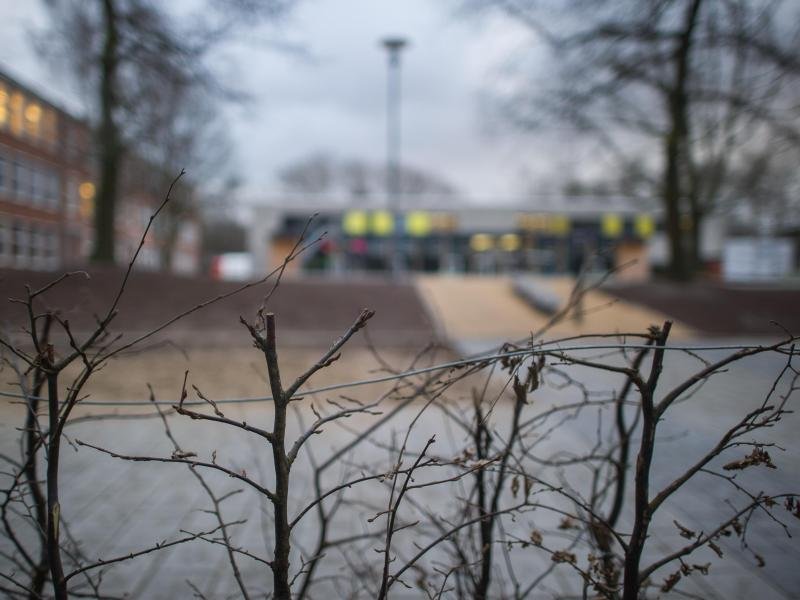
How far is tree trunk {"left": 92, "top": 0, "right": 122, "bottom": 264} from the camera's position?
13773 millimetres

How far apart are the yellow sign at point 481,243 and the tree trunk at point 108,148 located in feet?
69.0

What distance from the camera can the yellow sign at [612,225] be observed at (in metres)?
33.2

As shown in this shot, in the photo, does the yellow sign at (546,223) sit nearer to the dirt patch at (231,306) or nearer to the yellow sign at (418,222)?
the yellow sign at (418,222)

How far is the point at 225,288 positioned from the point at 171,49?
20.1ft

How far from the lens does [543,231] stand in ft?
108

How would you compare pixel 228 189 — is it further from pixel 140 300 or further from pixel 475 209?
pixel 140 300

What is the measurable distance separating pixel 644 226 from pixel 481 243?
997cm

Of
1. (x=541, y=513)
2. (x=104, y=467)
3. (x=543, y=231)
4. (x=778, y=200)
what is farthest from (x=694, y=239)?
(x=104, y=467)

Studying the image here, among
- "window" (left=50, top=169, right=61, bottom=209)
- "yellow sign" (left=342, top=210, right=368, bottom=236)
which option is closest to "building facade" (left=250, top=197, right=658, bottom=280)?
"yellow sign" (left=342, top=210, right=368, bottom=236)

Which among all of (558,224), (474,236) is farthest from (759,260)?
(474,236)

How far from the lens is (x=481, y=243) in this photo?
32.9 metres

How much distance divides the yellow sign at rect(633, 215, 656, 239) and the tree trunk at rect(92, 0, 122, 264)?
2859cm

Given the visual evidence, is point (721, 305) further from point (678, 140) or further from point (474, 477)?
point (474, 477)

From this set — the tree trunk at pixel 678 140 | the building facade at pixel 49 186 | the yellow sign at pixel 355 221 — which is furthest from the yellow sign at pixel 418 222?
the tree trunk at pixel 678 140
